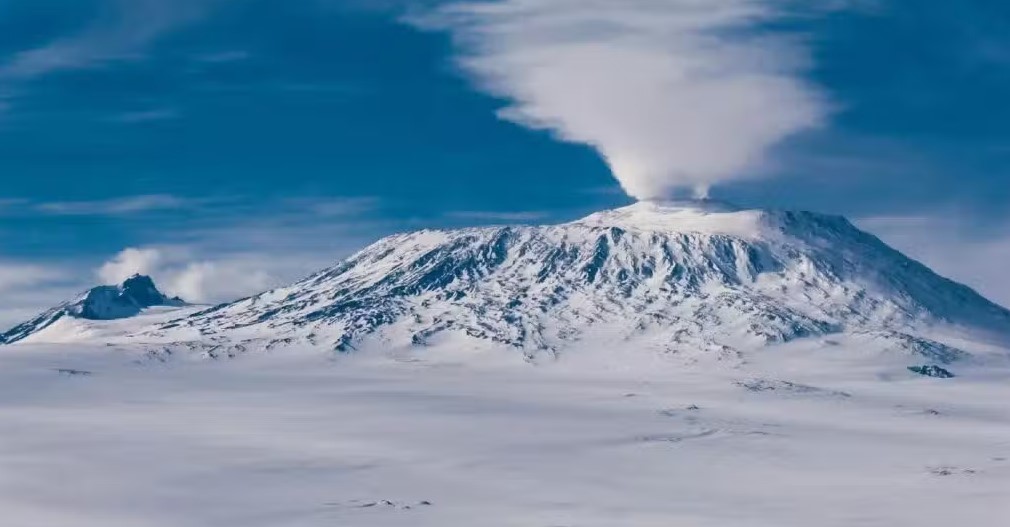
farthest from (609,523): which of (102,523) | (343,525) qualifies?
(102,523)

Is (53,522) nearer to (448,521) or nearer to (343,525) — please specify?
(343,525)

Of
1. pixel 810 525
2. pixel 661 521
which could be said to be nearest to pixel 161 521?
pixel 661 521

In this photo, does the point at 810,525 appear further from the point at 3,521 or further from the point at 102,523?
the point at 3,521

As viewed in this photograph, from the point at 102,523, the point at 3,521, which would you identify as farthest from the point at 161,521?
the point at 3,521

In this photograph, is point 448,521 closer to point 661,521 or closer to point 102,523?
point 661,521

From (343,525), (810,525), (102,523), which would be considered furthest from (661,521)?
(102,523)

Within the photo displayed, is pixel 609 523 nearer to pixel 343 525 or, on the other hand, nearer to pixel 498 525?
pixel 498 525
